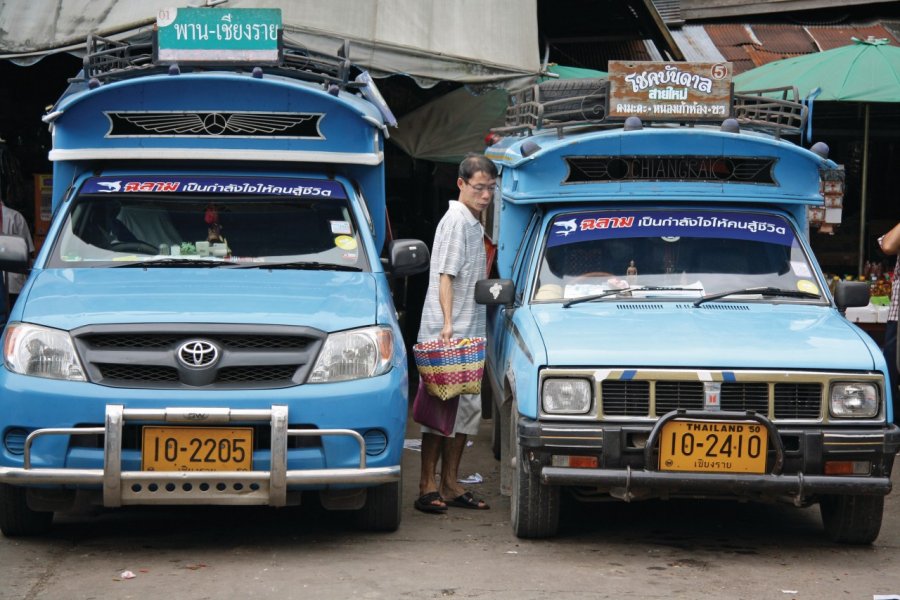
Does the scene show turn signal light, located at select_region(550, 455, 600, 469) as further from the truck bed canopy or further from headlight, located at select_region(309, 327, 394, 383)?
the truck bed canopy

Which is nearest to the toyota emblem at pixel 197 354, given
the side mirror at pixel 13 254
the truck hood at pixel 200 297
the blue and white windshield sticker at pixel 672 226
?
the truck hood at pixel 200 297

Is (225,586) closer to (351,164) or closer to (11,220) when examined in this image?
(351,164)

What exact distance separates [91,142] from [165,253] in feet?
2.86

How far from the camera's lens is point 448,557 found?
632 cm

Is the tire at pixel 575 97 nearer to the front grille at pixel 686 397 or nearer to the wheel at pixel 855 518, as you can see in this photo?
the front grille at pixel 686 397

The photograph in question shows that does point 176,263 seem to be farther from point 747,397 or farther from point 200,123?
point 747,397

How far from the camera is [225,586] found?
5660mm

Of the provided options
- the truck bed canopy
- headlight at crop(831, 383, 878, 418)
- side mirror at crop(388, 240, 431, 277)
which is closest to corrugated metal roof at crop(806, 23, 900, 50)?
the truck bed canopy

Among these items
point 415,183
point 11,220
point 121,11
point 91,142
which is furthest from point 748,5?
point 91,142

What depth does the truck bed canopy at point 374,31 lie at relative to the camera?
11125 mm

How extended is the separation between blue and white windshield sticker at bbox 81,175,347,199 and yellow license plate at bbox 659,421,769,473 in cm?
242

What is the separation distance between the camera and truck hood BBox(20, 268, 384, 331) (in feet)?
20.0

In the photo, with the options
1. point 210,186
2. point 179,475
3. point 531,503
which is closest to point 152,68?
point 210,186

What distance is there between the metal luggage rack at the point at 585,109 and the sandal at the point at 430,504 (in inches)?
90.7
